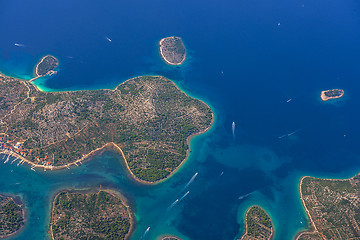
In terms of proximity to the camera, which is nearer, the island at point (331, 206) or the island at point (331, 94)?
the island at point (331, 206)

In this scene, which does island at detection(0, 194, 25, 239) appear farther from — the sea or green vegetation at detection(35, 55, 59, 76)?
green vegetation at detection(35, 55, 59, 76)

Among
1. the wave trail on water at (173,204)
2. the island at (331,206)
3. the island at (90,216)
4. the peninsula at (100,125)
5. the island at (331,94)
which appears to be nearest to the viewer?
the island at (90,216)

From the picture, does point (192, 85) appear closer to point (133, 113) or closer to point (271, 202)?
point (133, 113)

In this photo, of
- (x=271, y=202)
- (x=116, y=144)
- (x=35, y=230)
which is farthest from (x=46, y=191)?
(x=271, y=202)

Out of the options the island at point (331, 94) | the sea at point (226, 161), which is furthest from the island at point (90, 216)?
the island at point (331, 94)

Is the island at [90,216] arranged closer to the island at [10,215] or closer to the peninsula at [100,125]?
the island at [10,215]

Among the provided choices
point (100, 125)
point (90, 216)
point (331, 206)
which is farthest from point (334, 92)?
point (90, 216)

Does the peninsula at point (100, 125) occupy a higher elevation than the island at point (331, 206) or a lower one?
lower
